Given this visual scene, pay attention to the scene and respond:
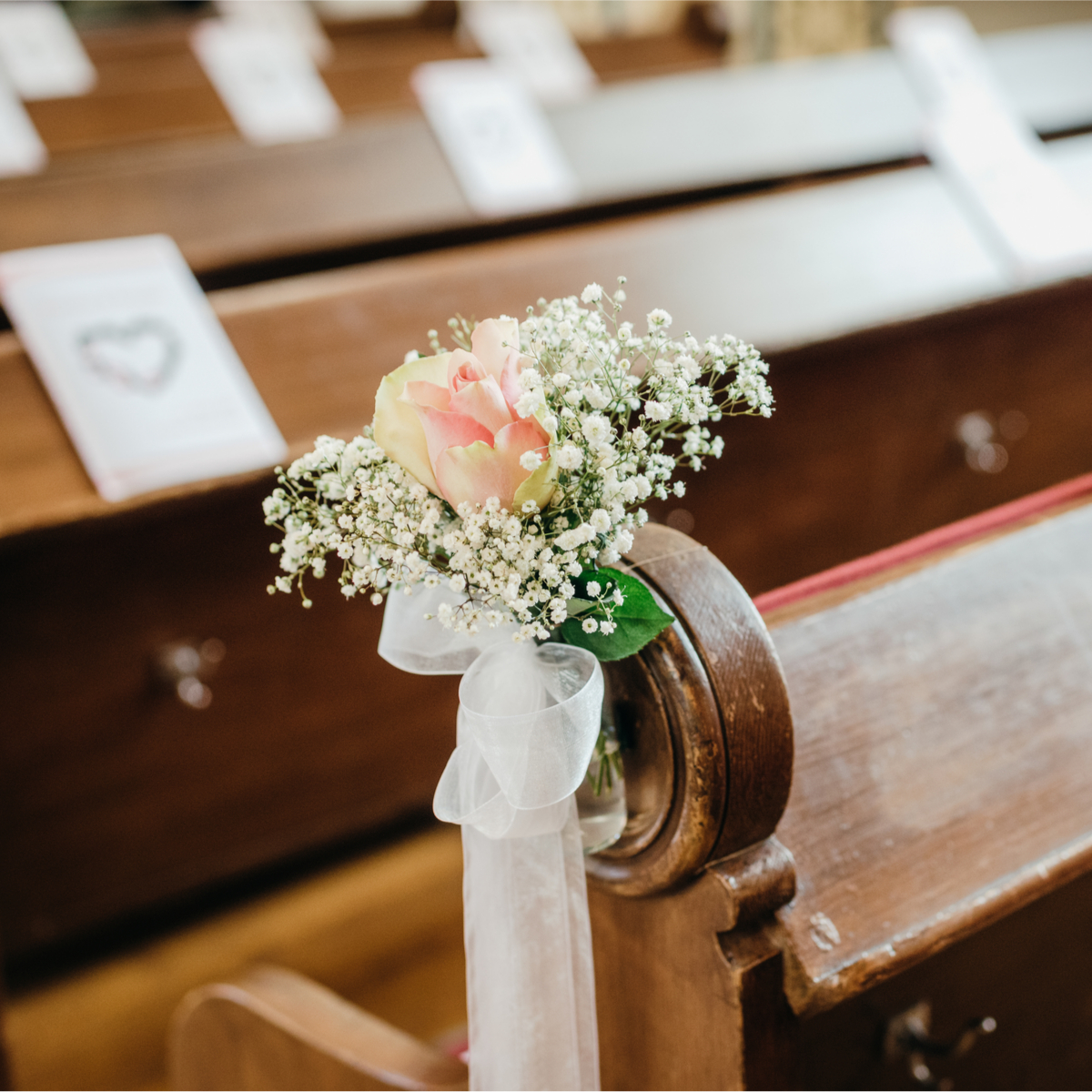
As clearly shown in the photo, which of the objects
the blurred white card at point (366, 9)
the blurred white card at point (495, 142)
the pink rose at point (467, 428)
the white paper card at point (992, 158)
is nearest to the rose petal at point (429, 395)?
the pink rose at point (467, 428)

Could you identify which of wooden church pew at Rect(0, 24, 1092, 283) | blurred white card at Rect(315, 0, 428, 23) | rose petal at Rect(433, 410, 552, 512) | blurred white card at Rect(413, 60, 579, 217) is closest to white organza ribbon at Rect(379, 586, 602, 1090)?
rose petal at Rect(433, 410, 552, 512)

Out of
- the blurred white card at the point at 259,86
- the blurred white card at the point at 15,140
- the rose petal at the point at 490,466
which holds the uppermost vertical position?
the blurred white card at the point at 259,86

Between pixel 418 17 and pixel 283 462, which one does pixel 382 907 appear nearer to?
pixel 283 462

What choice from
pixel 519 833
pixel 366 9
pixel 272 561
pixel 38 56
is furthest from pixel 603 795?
pixel 366 9

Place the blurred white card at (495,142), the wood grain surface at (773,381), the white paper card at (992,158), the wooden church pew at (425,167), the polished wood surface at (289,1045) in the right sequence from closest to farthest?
the polished wood surface at (289,1045), the wood grain surface at (773,381), the wooden church pew at (425,167), the blurred white card at (495,142), the white paper card at (992,158)

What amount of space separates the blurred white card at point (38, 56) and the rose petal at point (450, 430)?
2.22 m

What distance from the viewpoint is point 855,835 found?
69cm

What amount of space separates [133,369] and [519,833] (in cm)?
103

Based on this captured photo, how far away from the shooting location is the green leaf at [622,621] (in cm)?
57

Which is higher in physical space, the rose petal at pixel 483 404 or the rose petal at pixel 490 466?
the rose petal at pixel 483 404

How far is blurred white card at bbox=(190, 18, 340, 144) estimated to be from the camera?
2.28 meters

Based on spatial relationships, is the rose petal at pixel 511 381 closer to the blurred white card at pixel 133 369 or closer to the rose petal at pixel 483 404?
the rose petal at pixel 483 404

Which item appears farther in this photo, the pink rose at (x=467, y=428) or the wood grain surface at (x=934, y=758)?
the wood grain surface at (x=934, y=758)

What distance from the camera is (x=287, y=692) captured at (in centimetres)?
158
